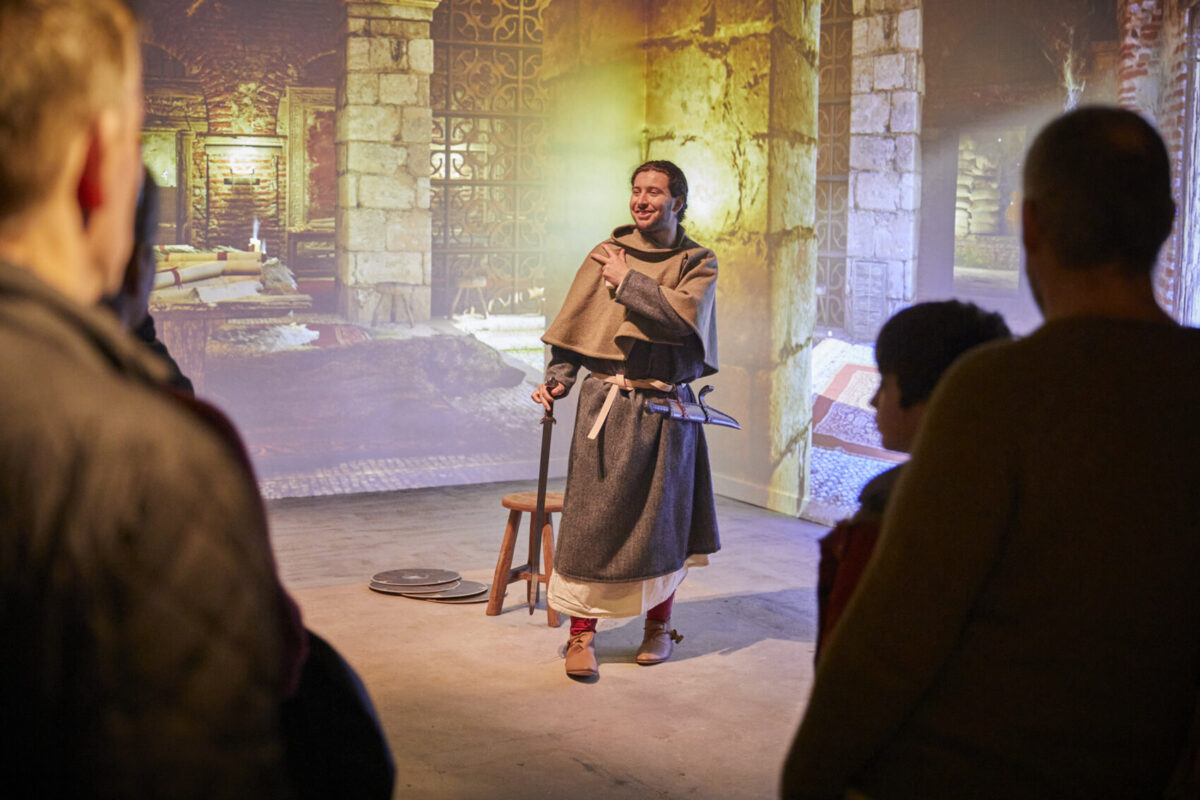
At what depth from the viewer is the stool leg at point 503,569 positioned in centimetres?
442

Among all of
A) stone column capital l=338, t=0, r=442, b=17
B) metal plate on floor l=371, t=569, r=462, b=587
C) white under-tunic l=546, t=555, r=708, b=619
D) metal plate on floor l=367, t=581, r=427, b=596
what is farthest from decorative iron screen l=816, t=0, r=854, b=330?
white under-tunic l=546, t=555, r=708, b=619

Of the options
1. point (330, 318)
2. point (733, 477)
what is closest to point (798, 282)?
point (733, 477)

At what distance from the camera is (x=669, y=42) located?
6.49 m

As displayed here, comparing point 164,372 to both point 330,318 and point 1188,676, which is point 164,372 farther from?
point 330,318

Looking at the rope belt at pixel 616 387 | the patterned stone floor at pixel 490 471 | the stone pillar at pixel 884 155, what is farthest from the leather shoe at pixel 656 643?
the stone pillar at pixel 884 155

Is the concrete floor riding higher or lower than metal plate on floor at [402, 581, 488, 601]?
lower

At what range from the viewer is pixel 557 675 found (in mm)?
3850

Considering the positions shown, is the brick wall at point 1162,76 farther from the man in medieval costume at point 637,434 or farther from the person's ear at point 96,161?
the person's ear at point 96,161

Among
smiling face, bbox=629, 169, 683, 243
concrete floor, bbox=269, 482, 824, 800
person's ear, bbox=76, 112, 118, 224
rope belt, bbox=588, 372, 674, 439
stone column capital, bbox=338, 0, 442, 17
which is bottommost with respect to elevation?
concrete floor, bbox=269, 482, 824, 800

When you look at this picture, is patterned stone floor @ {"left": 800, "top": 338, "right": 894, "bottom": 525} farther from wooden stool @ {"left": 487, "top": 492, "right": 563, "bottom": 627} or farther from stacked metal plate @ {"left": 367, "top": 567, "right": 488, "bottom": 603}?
stacked metal plate @ {"left": 367, "top": 567, "right": 488, "bottom": 603}

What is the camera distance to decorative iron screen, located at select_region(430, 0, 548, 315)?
25.4ft

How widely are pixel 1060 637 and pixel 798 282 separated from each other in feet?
16.8

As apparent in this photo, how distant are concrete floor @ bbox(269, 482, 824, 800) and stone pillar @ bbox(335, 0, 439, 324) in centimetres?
242

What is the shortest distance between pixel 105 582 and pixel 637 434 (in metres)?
3.17
